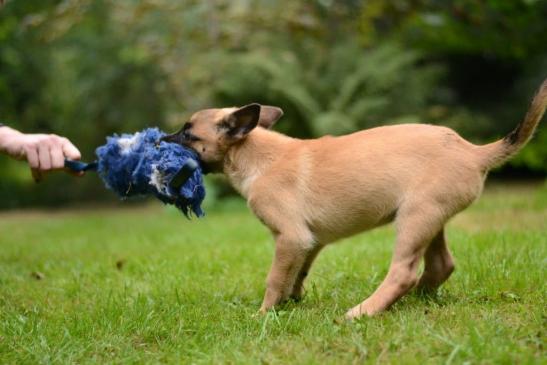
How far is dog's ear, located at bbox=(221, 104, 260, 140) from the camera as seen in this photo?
447cm

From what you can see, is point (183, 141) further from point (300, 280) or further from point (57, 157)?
point (300, 280)

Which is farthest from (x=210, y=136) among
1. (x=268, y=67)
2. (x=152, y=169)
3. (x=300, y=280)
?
(x=268, y=67)

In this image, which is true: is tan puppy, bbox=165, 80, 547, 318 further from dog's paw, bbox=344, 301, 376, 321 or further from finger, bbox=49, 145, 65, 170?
finger, bbox=49, 145, 65, 170

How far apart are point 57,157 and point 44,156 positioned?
71mm

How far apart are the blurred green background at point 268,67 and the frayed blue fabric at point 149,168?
721 centimetres

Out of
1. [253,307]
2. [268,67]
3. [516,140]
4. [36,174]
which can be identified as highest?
[516,140]

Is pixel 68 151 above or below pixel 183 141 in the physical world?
above

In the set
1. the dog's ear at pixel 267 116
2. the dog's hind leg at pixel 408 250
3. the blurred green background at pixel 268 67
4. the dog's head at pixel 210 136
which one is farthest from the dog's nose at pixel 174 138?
the blurred green background at pixel 268 67

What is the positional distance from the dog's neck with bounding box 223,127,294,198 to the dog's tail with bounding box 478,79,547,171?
1368 mm

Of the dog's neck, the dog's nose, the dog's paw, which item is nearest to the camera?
the dog's paw

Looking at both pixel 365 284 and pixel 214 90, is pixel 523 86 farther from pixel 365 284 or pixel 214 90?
pixel 365 284

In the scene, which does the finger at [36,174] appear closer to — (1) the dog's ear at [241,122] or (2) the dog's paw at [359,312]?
(1) the dog's ear at [241,122]

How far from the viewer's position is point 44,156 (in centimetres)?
388

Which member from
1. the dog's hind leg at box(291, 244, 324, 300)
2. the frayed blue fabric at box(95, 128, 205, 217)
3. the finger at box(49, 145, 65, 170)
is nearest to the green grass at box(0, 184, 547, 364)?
the dog's hind leg at box(291, 244, 324, 300)
